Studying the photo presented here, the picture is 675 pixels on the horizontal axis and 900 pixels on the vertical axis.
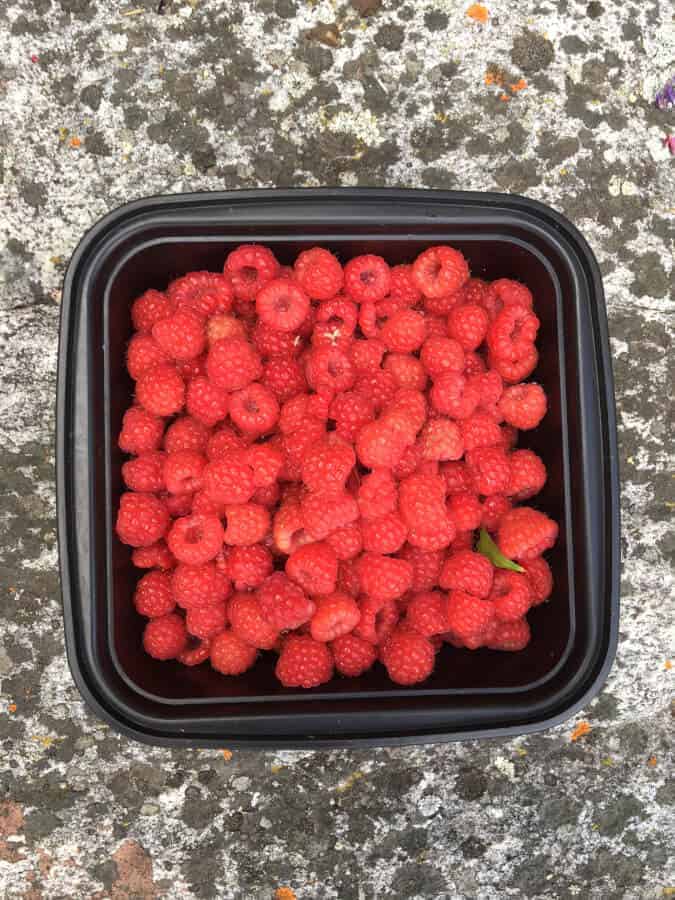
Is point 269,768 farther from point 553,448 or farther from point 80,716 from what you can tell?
point 553,448

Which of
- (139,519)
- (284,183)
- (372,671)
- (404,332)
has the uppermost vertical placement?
(284,183)

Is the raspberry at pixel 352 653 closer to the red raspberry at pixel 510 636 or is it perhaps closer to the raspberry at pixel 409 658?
the raspberry at pixel 409 658

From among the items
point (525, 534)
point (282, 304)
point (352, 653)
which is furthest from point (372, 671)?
point (282, 304)

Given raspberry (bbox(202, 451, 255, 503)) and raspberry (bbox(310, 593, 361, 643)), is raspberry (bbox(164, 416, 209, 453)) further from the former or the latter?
raspberry (bbox(310, 593, 361, 643))

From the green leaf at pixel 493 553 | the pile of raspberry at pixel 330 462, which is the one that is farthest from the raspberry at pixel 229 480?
the green leaf at pixel 493 553

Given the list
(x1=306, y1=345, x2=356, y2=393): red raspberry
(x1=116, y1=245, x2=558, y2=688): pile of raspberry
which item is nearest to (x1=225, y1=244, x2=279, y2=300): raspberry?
(x1=116, y1=245, x2=558, y2=688): pile of raspberry

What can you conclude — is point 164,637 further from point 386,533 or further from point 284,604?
point 386,533
